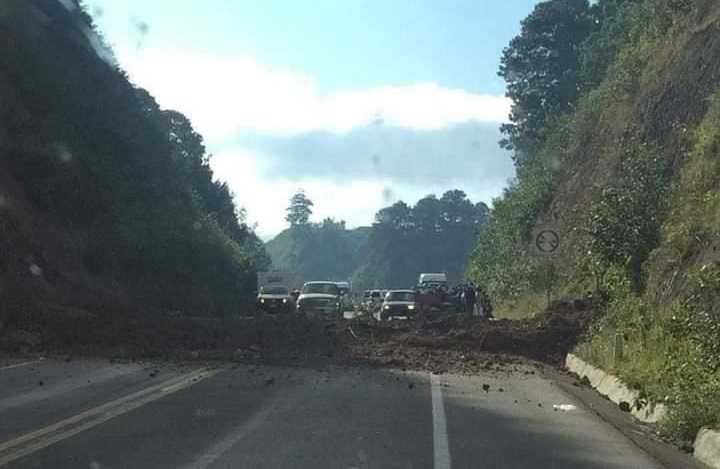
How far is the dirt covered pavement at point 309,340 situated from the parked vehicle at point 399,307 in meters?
13.7

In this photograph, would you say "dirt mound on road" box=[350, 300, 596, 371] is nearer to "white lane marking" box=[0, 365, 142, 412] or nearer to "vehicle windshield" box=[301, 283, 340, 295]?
"white lane marking" box=[0, 365, 142, 412]

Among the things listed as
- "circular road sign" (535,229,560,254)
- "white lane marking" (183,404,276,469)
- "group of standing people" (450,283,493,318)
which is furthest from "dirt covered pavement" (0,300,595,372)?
"group of standing people" (450,283,493,318)

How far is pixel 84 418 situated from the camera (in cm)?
1295

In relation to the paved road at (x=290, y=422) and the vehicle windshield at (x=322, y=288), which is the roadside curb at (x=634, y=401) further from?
the vehicle windshield at (x=322, y=288)

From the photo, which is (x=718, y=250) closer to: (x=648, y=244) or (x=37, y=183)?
(x=648, y=244)

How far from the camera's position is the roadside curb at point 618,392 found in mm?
14445

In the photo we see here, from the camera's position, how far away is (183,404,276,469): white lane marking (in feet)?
32.9

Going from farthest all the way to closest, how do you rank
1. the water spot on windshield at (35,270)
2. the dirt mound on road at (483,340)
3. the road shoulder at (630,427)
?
the water spot on windshield at (35,270) → the dirt mound on road at (483,340) → the road shoulder at (630,427)

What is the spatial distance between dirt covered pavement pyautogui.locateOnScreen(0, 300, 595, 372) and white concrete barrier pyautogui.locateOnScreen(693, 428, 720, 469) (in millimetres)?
9754

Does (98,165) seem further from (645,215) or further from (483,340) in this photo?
(645,215)

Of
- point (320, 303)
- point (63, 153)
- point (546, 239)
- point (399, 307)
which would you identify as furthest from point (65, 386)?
point (399, 307)

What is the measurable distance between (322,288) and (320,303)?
225 cm

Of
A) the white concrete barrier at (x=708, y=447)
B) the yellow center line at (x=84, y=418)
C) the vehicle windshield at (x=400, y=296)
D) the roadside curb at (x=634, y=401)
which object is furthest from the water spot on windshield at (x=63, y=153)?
the white concrete barrier at (x=708, y=447)

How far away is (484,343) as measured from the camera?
87.1ft
